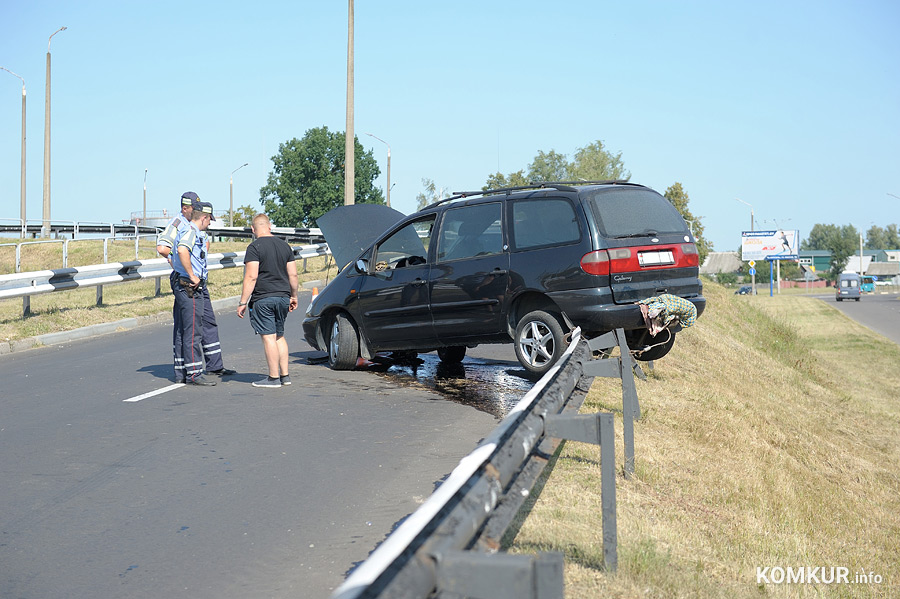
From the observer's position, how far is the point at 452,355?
1152 cm

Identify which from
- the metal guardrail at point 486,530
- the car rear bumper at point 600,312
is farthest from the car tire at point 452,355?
the metal guardrail at point 486,530

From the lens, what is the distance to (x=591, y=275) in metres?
8.52

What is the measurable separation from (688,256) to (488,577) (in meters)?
7.34

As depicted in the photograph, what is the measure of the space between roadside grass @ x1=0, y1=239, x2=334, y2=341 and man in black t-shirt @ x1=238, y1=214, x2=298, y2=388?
6558mm

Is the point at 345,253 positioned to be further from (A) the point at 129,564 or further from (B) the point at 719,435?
(A) the point at 129,564

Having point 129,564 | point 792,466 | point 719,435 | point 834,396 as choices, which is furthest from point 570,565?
point 834,396

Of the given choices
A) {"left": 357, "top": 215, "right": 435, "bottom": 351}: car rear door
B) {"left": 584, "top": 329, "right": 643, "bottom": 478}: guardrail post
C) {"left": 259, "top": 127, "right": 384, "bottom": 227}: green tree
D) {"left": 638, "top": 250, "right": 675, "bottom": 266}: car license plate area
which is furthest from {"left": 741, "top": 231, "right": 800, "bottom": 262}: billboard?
{"left": 584, "top": 329, "right": 643, "bottom": 478}: guardrail post

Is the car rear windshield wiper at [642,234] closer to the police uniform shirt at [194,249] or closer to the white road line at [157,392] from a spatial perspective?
the police uniform shirt at [194,249]

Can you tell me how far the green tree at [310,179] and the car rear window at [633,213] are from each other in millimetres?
84197

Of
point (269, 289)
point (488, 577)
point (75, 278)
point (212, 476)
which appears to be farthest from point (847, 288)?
point (488, 577)

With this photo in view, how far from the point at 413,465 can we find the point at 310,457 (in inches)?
32.3

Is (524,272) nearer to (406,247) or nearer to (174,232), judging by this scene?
(406,247)

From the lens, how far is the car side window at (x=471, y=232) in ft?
30.8

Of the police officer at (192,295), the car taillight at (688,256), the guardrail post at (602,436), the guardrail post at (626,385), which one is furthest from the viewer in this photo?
the police officer at (192,295)
